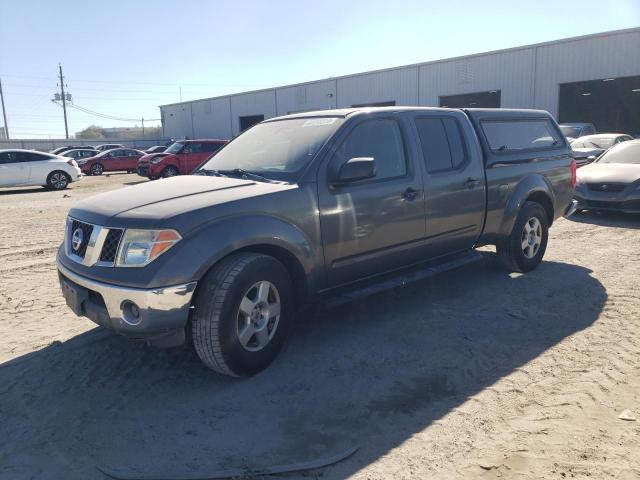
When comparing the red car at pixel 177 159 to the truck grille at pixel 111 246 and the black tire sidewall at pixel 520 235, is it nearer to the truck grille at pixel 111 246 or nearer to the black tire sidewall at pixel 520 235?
the black tire sidewall at pixel 520 235

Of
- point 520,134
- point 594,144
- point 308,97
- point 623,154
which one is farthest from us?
point 308,97

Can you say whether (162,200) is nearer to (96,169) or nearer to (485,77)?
(96,169)

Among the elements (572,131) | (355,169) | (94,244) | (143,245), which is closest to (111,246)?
(94,244)

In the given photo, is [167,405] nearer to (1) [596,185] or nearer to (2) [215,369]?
(2) [215,369]

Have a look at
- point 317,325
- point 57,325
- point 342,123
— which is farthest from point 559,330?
point 57,325

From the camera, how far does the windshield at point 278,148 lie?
4.11m

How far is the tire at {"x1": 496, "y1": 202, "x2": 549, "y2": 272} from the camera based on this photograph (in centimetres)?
584

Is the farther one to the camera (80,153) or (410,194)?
(80,153)

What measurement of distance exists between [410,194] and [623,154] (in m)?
8.19

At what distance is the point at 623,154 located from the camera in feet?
34.7

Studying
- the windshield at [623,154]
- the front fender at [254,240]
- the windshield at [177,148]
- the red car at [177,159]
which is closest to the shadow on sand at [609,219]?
the windshield at [623,154]

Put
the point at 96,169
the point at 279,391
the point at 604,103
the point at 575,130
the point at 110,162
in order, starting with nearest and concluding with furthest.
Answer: the point at 279,391, the point at 575,130, the point at 96,169, the point at 110,162, the point at 604,103

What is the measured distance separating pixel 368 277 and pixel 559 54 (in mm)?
25612

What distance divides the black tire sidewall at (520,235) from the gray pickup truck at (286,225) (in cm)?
3
